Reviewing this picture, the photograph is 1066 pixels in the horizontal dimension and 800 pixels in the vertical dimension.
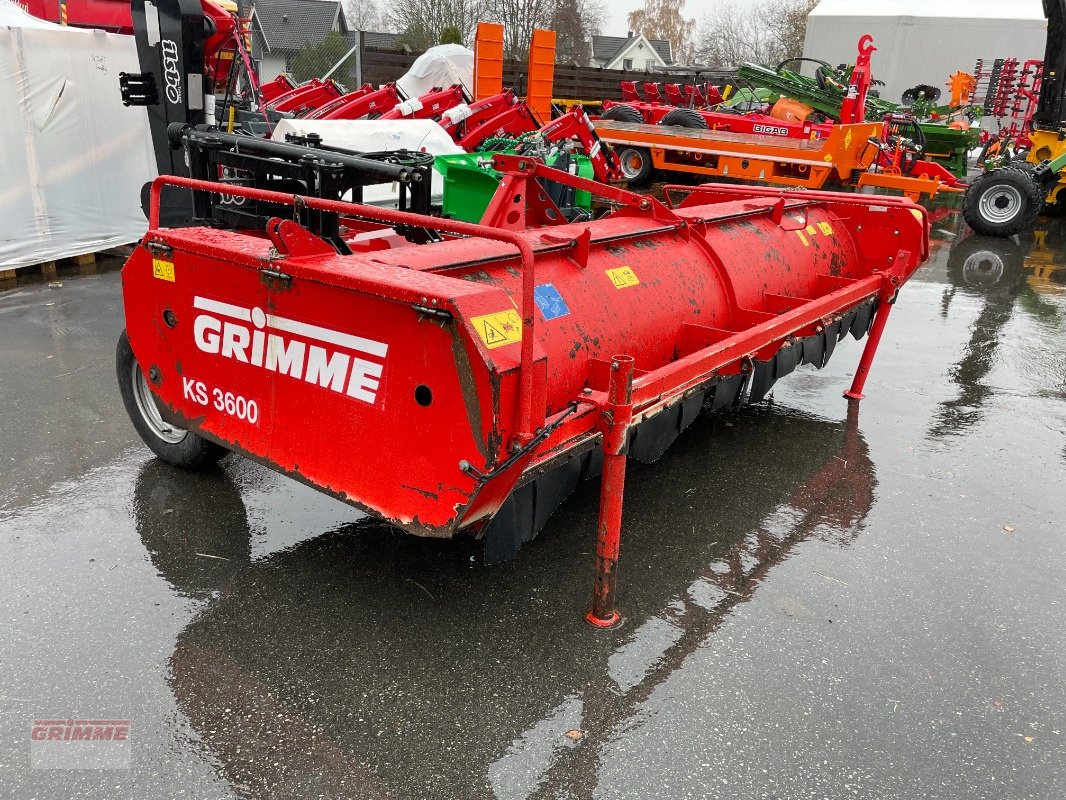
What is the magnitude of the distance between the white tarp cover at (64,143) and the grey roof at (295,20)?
37.3 m

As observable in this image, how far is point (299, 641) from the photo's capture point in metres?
2.73

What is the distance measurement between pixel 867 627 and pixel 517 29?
40.1 meters

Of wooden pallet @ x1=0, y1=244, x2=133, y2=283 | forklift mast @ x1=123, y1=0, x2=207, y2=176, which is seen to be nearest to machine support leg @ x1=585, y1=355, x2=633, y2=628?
forklift mast @ x1=123, y1=0, x2=207, y2=176

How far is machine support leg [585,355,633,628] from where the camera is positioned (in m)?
2.50

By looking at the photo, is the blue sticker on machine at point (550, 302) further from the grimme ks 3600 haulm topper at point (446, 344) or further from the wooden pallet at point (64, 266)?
the wooden pallet at point (64, 266)

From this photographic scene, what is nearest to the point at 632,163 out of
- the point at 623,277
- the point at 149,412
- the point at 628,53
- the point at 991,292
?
the point at 991,292

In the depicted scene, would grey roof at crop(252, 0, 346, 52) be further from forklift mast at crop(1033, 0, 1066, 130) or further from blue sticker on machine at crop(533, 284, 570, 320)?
blue sticker on machine at crop(533, 284, 570, 320)

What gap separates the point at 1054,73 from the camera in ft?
40.7

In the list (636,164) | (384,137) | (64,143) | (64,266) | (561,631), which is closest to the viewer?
(561,631)

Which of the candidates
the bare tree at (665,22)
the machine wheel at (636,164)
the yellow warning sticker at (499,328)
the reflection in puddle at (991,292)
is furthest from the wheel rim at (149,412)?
the bare tree at (665,22)

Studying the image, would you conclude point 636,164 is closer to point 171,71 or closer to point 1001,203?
point 1001,203

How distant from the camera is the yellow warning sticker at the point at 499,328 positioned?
2.32 metres

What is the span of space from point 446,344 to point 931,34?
34.1 meters

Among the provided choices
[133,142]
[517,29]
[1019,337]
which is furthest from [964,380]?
[517,29]
